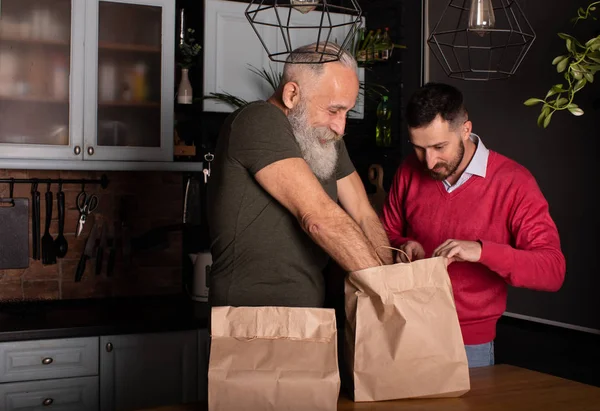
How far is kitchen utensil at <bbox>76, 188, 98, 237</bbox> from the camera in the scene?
3333 millimetres

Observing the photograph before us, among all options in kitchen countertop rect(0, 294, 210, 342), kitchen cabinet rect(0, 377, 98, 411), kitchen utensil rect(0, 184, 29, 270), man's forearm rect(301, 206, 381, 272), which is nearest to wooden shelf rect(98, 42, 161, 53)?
kitchen utensil rect(0, 184, 29, 270)

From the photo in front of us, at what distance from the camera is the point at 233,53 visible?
325 centimetres

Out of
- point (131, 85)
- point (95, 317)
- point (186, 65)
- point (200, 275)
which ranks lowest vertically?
point (95, 317)

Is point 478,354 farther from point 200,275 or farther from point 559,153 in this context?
point 200,275

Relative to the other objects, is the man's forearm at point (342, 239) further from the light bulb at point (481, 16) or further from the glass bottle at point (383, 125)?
the glass bottle at point (383, 125)

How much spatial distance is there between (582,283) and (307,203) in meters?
1.83

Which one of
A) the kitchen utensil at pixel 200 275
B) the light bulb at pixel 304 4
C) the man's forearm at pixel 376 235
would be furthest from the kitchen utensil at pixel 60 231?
the light bulb at pixel 304 4

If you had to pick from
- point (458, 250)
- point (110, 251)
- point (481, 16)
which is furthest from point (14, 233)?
point (481, 16)

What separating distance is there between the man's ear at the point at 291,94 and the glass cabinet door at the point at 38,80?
142 centimetres

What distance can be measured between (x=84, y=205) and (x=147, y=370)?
85 cm

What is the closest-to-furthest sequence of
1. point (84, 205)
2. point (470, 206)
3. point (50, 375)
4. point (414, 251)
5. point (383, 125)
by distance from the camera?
point (414, 251), point (470, 206), point (50, 375), point (84, 205), point (383, 125)

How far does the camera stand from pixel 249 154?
1.73 meters

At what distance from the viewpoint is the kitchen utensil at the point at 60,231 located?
328 centimetres

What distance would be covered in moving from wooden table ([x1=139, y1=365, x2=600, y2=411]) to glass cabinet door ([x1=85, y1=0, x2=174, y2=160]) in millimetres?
1770
